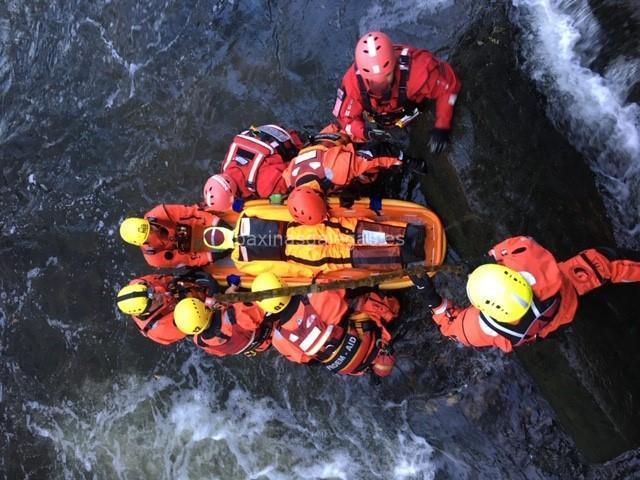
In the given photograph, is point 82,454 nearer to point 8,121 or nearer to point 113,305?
point 113,305

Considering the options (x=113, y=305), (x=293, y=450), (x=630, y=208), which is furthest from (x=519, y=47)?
(x=113, y=305)

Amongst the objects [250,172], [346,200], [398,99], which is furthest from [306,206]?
[398,99]

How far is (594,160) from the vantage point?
14.4 feet

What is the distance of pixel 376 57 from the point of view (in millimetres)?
4125

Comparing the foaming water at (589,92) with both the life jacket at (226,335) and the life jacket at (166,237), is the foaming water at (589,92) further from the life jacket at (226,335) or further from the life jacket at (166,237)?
the life jacket at (166,237)

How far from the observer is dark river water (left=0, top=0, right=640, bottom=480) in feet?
15.3

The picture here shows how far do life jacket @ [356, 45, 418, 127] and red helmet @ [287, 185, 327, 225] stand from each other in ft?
3.04

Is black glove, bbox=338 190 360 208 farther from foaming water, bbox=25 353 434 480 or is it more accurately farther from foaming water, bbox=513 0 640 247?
foaming water, bbox=25 353 434 480

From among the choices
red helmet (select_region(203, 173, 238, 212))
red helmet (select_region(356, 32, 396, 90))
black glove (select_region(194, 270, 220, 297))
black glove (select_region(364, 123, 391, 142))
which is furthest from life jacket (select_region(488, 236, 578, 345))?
black glove (select_region(194, 270, 220, 297))

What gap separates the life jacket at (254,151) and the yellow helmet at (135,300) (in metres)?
1.32

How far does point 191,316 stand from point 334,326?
3.94 ft

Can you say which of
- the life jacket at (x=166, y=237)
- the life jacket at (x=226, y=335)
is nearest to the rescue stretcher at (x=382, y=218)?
the life jacket at (x=226, y=335)

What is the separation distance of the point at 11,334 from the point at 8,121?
125 inches

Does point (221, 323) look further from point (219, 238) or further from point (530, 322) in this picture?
point (530, 322)
